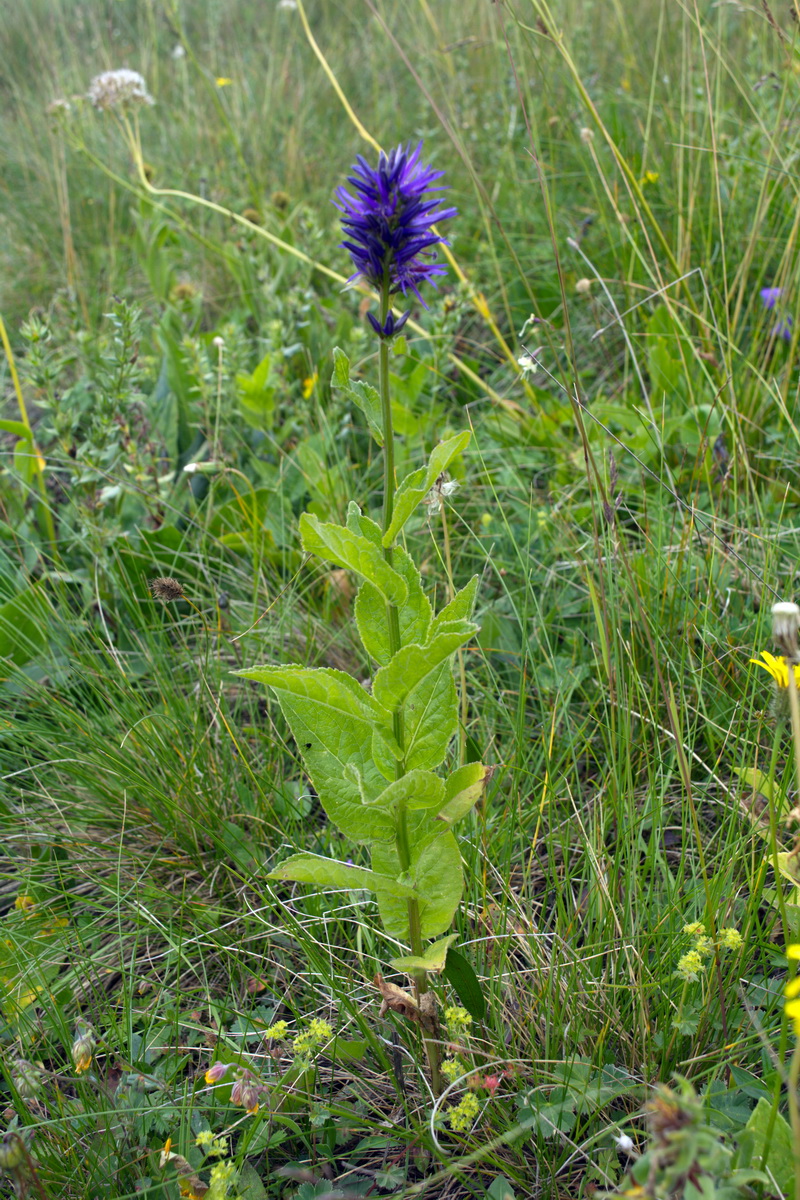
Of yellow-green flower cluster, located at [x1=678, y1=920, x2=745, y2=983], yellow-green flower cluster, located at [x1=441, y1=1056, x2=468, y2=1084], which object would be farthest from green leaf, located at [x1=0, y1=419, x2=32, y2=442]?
yellow-green flower cluster, located at [x1=678, y1=920, x2=745, y2=983]

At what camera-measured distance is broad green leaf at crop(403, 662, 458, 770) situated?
98 cm

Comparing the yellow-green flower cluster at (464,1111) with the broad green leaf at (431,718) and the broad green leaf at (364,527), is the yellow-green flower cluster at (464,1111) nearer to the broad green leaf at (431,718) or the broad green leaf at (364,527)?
the broad green leaf at (431,718)

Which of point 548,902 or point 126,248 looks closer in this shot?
point 548,902

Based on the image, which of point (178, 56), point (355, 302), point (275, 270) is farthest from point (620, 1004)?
point (178, 56)

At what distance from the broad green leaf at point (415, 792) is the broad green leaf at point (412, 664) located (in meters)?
0.09

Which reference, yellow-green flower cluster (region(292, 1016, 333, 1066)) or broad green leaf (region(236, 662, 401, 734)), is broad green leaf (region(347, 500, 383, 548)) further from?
yellow-green flower cluster (region(292, 1016, 333, 1066))

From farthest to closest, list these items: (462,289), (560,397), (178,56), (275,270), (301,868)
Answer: (178,56) < (275,270) < (560,397) < (462,289) < (301,868)

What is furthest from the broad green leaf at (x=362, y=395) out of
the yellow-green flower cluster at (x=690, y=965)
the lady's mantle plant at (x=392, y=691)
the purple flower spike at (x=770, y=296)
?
the purple flower spike at (x=770, y=296)

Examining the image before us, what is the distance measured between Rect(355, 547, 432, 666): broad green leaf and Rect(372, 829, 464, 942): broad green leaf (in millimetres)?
231

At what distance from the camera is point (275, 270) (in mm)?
3010

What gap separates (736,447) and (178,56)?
454 cm

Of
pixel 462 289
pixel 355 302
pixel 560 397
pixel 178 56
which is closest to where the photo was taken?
pixel 462 289

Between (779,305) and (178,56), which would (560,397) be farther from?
(178,56)

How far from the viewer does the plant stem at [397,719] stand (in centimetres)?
89
